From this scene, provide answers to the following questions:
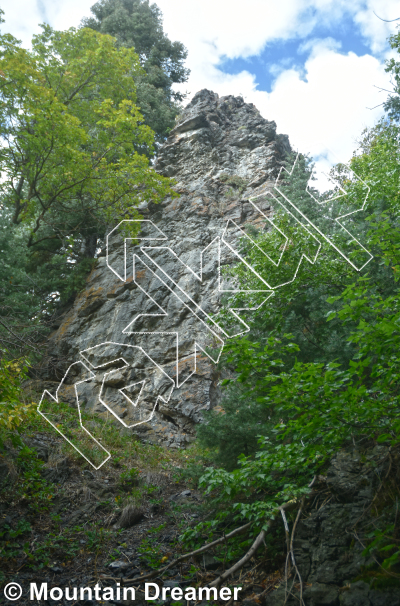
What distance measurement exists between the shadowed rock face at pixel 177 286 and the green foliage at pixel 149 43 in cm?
367

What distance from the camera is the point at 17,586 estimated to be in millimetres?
4172

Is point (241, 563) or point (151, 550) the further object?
point (151, 550)

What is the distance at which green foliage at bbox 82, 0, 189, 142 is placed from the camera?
1888 centimetres

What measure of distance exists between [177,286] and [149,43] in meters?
15.9

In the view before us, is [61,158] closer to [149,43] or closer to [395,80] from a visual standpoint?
[395,80]

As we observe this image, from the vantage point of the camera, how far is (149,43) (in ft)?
66.0

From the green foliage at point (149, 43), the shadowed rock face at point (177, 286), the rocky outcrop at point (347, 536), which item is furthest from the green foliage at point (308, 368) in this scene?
the green foliage at point (149, 43)

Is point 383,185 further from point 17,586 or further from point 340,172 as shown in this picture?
point 340,172

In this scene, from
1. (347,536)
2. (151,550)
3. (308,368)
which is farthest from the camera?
(151,550)

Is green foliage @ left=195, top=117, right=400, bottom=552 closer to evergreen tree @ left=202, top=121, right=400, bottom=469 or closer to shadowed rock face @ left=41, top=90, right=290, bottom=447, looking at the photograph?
evergreen tree @ left=202, top=121, right=400, bottom=469

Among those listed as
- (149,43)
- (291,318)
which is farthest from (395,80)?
(149,43)

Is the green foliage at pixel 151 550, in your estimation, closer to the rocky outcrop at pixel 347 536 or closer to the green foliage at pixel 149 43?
the rocky outcrop at pixel 347 536

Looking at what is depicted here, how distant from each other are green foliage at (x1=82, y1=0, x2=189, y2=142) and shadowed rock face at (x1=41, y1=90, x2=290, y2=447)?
12.0 feet

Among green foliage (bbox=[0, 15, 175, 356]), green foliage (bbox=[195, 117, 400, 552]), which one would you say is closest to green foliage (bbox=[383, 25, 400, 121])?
green foliage (bbox=[195, 117, 400, 552])
